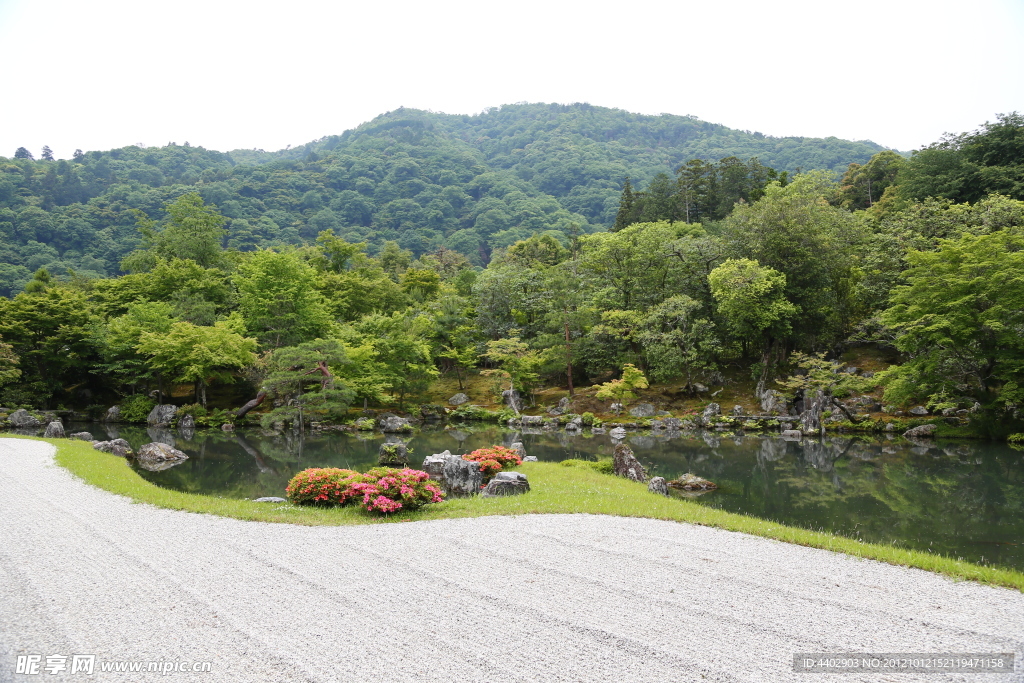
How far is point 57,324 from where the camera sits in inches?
1207

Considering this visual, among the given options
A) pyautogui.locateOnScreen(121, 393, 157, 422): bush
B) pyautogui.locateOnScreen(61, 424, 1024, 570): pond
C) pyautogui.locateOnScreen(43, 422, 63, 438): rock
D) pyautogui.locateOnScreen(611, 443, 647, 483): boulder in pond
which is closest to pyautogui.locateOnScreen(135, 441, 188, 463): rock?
pyautogui.locateOnScreen(61, 424, 1024, 570): pond

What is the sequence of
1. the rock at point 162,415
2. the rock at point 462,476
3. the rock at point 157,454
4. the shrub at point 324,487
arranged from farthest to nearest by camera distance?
the rock at point 162,415 → the rock at point 157,454 → the rock at point 462,476 → the shrub at point 324,487

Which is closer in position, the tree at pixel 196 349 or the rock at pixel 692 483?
the rock at pixel 692 483

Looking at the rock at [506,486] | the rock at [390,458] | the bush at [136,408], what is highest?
the rock at [506,486]

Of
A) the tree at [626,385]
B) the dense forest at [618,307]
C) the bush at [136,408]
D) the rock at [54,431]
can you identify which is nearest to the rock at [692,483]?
Answer: the dense forest at [618,307]

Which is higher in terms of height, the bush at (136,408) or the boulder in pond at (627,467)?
the boulder in pond at (627,467)

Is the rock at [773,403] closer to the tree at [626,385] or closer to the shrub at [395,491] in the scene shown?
the tree at [626,385]

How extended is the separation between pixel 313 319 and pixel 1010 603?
1308 inches

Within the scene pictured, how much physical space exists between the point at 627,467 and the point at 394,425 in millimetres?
15370

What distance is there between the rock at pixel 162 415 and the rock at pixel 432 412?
42.1 feet

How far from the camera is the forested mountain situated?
209 feet

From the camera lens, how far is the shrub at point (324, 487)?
9.92 metres

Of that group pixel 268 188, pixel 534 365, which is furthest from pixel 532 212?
pixel 534 365

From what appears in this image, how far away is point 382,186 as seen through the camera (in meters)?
97.1
